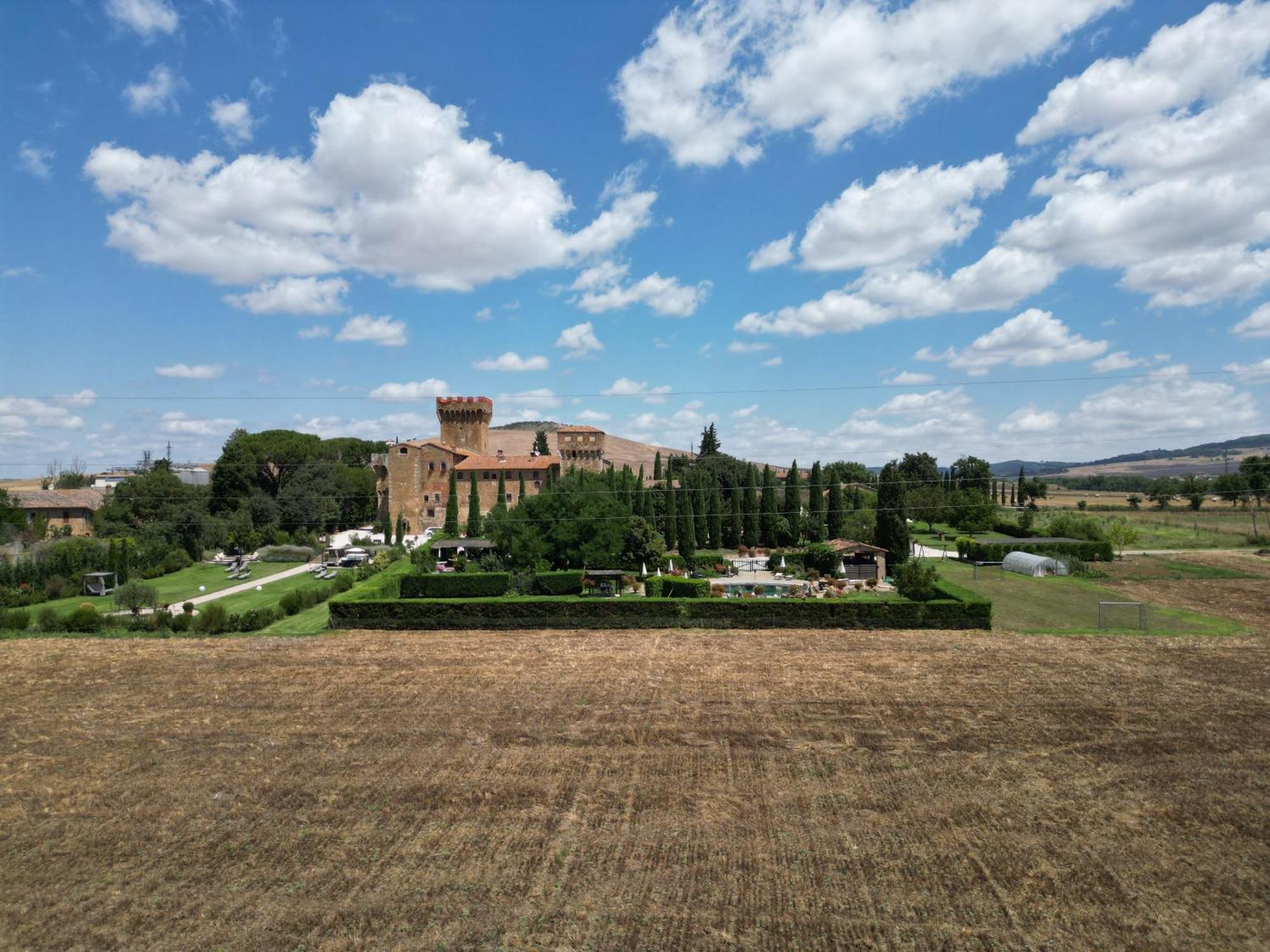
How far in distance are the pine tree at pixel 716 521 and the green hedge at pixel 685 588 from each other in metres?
21.6

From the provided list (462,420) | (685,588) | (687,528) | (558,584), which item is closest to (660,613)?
(685,588)

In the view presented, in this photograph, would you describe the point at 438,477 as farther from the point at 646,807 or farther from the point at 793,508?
the point at 646,807

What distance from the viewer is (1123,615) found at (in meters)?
28.2

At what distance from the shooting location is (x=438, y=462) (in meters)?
65.6

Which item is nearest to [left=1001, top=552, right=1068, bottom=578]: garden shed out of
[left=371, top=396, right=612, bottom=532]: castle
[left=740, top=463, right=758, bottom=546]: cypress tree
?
[left=740, top=463, right=758, bottom=546]: cypress tree

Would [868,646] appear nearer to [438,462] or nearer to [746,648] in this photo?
[746,648]

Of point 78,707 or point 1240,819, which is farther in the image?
point 78,707

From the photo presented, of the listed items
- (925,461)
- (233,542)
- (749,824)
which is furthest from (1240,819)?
(925,461)

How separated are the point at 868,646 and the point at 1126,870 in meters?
13.6

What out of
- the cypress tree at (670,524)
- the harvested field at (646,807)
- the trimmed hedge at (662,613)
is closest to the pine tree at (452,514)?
the cypress tree at (670,524)

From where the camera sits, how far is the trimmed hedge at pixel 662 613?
88.1ft

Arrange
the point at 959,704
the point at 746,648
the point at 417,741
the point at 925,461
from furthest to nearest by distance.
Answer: the point at 925,461
the point at 746,648
the point at 959,704
the point at 417,741

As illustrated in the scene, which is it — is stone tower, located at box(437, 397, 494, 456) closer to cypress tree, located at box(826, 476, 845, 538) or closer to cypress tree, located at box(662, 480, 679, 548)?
cypress tree, located at box(662, 480, 679, 548)

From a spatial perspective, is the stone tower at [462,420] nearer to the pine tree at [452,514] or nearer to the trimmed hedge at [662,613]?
the pine tree at [452,514]
